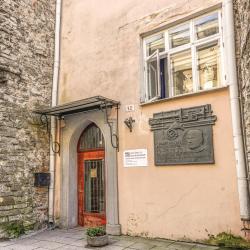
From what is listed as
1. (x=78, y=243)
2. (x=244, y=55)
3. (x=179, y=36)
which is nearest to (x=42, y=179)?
(x=78, y=243)

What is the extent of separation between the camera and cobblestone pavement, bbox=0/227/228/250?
17.1 feet

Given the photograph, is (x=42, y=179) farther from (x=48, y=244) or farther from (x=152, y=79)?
(x=152, y=79)

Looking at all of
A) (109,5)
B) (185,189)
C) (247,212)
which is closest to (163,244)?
(185,189)

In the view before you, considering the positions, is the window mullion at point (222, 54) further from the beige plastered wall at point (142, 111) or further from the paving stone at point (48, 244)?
the paving stone at point (48, 244)

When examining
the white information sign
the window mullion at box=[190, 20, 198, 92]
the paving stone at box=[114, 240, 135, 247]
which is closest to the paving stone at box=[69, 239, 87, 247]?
the paving stone at box=[114, 240, 135, 247]

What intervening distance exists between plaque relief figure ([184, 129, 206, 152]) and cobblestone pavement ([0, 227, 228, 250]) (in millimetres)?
1697

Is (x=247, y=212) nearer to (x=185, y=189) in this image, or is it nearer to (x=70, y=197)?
(x=185, y=189)

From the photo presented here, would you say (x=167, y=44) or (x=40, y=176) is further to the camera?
(x=40, y=176)

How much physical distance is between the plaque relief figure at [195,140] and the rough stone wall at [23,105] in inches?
147

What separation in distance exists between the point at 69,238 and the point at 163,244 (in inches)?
79.1

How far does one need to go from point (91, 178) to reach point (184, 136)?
280 cm

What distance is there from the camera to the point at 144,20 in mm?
6602

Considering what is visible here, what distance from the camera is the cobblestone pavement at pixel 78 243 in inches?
205

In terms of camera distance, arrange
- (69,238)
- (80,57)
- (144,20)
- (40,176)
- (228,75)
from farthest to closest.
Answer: (80,57), (40,176), (144,20), (69,238), (228,75)
